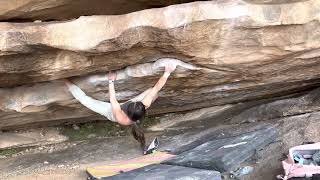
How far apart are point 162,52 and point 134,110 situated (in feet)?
2.58

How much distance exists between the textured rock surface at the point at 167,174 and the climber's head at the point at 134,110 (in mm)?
646

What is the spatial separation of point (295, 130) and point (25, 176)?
3.75 meters

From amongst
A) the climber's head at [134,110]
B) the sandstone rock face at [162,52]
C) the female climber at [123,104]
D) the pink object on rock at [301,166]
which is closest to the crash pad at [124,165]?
the female climber at [123,104]

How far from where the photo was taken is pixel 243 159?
634 centimetres

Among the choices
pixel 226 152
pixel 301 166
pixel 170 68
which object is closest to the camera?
pixel 301 166

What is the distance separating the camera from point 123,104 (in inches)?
252

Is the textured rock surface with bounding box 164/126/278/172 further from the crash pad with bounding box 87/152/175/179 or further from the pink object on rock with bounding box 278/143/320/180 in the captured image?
the pink object on rock with bounding box 278/143/320/180

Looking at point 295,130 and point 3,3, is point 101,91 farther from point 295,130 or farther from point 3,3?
point 295,130

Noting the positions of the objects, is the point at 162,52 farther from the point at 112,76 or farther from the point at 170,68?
the point at 112,76

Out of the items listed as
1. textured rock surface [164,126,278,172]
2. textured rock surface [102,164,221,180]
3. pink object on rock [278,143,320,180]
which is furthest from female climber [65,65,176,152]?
pink object on rock [278,143,320,180]

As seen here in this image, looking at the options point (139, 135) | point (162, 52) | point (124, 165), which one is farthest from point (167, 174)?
point (162, 52)

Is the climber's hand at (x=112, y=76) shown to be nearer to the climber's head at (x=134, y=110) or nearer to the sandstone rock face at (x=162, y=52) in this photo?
the sandstone rock face at (x=162, y=52)

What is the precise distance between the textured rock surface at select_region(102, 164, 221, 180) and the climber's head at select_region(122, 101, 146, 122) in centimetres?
65

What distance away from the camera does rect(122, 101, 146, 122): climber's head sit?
6074 mm
